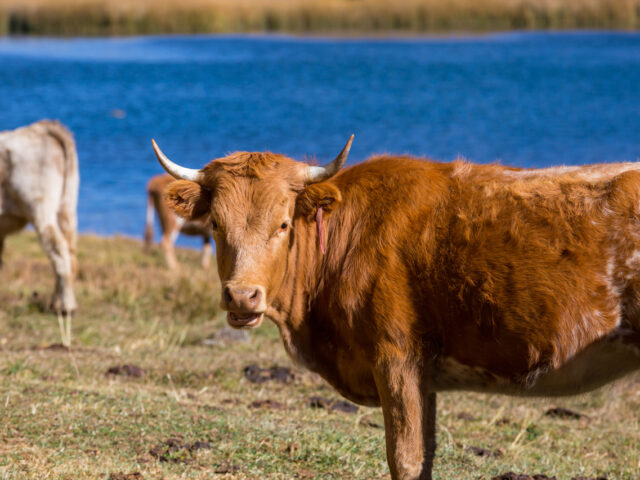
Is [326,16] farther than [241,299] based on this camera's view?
Yes

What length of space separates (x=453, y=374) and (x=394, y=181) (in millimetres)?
1203

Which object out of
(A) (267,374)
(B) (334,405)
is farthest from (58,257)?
(B) (334,405)

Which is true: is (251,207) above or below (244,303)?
above

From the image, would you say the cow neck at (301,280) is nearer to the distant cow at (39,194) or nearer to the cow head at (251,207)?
the cow head at (251,207)

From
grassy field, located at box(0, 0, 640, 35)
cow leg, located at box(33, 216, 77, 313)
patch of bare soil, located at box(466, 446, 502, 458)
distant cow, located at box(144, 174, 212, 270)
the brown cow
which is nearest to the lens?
the brown cow

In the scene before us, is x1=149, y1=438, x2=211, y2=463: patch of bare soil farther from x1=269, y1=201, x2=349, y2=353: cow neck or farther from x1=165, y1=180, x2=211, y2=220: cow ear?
x1=165, y1=180, x2=211, y2=220: cow ear

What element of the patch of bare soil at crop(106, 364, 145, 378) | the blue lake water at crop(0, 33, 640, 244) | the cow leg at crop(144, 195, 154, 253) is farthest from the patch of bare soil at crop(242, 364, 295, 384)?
the blue lake water at crop(0, 33, 640, 244)

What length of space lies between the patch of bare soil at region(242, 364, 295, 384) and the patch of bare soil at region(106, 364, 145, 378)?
3.18ft

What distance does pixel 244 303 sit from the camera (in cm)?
464

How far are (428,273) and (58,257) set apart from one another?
6969 millimetres

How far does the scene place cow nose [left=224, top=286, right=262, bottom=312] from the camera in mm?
4633

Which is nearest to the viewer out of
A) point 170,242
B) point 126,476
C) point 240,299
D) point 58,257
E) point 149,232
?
point 240,299

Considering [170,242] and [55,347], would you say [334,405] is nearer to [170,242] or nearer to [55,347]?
[55,347]

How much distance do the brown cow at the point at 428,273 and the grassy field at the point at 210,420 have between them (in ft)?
2.11
